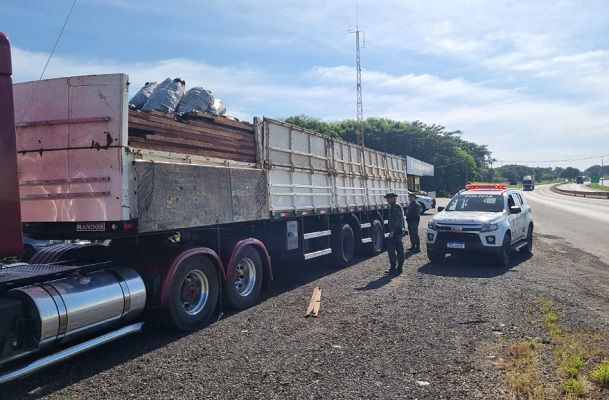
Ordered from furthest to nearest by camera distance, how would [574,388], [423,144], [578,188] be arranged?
1. [578,188]
2. [423,144]
3. [574,388]

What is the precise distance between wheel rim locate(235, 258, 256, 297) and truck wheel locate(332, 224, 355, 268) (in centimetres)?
393

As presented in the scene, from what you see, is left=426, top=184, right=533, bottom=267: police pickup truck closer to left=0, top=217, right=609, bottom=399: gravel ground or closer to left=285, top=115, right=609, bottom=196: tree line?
left=0, top=217, right=609, bottom=399: gravel ground

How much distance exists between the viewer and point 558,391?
4.44m

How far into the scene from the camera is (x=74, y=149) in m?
5.72

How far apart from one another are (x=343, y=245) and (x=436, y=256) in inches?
90.0

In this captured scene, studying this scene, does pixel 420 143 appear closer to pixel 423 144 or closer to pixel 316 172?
pixel 423 144

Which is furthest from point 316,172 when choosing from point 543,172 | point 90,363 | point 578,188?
point 543,172

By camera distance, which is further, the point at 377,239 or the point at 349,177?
the point at 377,239

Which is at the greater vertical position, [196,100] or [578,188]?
[196,100]

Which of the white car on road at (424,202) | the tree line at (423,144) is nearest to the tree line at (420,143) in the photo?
the tree line at (423,144)

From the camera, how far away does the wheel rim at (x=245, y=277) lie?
25.0 ft

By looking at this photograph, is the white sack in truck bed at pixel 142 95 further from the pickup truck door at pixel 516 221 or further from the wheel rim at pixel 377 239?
the pickup truck door at pixel 516 221

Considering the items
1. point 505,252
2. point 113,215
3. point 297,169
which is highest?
point 297,169

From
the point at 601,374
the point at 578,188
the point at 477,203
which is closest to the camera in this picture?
the point at 601,374
